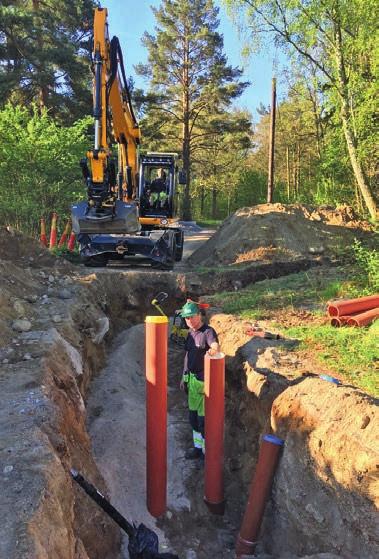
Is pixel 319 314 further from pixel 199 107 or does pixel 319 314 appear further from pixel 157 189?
pixel 199 107

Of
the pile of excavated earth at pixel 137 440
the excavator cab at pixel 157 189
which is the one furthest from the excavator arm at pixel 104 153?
the excavator cab at pixel 157 189

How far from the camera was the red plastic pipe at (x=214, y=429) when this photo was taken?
15.8 feet

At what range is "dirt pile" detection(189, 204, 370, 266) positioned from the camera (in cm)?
1439

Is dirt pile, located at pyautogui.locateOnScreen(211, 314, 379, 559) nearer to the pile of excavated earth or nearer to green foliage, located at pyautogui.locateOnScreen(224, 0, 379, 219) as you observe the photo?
the pile of excavated earth

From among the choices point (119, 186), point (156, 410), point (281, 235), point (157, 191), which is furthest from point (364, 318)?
point (281, 235)

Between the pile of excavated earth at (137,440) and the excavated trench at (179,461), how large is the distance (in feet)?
0.04

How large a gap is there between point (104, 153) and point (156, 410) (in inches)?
188

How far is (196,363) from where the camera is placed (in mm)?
5664

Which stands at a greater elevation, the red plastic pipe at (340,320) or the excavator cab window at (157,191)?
the excavator cab window at (157,191)

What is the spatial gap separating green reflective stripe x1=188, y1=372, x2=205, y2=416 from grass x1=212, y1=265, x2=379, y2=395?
1.42 m

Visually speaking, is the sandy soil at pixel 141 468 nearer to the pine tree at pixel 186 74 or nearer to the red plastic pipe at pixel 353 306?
the red plastic pipe at pixel 353 306

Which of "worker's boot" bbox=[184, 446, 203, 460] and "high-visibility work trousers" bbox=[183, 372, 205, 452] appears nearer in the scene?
"high-visibility work trousers" bbox=[183, 372, 205, 452]

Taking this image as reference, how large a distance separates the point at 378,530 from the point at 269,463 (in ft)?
3.87

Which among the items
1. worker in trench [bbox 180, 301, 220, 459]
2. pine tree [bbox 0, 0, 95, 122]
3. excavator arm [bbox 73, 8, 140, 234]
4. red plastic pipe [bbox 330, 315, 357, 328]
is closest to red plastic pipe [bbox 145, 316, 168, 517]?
worker in trench [bbox 180, 301, 220, 459]
